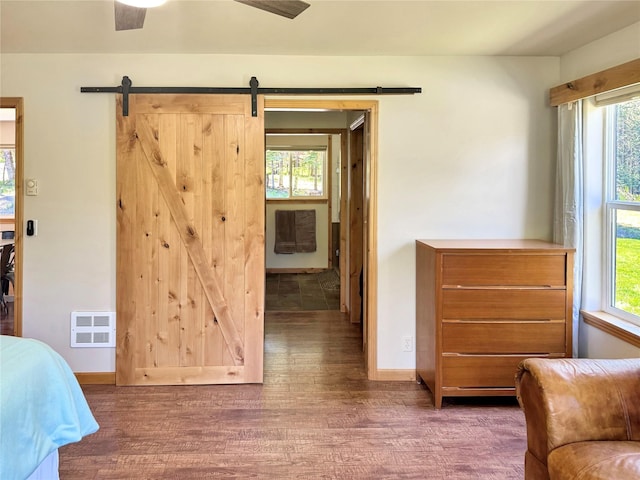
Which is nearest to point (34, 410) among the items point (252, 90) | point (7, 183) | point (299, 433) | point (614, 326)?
point (299, 433)

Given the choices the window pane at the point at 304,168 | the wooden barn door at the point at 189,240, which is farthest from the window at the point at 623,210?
the window pane at the point at 304,168

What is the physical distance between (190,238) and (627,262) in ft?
9.04

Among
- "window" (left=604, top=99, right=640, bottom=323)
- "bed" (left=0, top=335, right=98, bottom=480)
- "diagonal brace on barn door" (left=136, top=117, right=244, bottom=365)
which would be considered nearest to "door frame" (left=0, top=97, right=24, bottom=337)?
"diagonal brace on barn door" (left=136, top=117, right=244, bottom=365)

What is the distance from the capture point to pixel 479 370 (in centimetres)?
302

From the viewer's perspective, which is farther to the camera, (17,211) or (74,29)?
(17,211)

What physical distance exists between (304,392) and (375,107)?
6.49 ft

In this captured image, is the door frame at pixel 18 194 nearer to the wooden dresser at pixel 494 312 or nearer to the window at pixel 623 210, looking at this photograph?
the wooden dresser at pixel 494 312

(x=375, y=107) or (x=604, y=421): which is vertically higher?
(x=375, y=107)

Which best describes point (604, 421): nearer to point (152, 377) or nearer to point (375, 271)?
point (375, 271)

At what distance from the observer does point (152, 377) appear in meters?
3.43

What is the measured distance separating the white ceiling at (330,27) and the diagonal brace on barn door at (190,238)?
61cm

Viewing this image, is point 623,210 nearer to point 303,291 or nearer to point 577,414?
point 577,414

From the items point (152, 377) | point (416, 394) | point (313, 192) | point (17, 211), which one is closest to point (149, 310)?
point (152, 377)

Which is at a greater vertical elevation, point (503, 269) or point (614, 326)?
point (503, 269)
